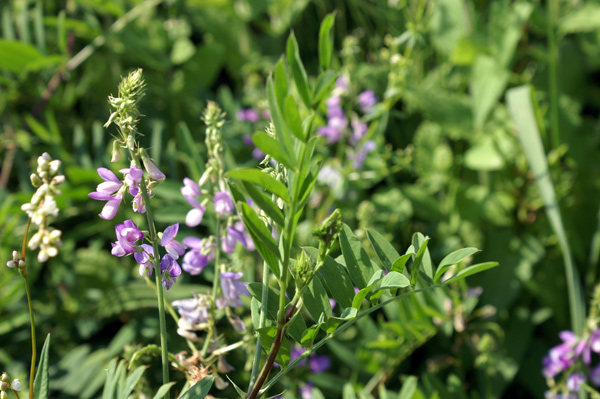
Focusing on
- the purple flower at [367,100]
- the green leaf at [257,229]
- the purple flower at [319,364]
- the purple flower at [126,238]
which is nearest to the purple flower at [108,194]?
the purple flower at [126,238]

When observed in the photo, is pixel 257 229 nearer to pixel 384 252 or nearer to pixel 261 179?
pixel 261 179

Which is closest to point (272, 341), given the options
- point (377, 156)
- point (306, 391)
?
point (306, 391)

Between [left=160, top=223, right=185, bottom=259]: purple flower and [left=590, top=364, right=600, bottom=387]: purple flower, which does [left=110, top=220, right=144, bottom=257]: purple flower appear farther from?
[left=590, top=364, right=600, bottom=387]: purple flower

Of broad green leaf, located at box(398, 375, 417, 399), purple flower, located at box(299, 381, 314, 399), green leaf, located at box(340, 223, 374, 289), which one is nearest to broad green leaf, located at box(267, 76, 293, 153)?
green leaf, located at box(340, 223, 374, 289)

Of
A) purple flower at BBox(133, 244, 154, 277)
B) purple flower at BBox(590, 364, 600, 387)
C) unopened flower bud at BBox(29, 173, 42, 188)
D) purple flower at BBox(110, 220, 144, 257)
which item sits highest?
unopened flower bud at BBox(29, 173, 42, 188)

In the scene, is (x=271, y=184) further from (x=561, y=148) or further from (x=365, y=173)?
(x=561, y=148)

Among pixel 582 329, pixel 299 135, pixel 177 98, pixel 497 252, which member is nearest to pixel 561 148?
pixel 497 252
